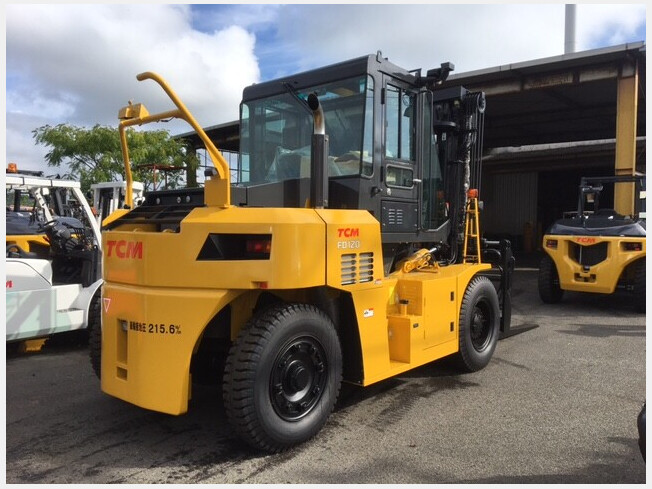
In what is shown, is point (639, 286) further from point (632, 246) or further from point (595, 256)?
point (595, 256)

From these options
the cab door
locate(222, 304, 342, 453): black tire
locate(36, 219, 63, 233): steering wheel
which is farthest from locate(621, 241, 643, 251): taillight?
locate(36, 219, 63, 233): steering wheel

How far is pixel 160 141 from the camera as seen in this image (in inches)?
595

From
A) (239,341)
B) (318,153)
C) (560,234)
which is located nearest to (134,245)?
(239,341)

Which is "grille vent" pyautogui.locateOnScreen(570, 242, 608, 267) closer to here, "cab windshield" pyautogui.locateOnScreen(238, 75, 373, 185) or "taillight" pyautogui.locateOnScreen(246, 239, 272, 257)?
"cab windshield" pyautogui.locateOnScreen(238, 75, 373, 185)

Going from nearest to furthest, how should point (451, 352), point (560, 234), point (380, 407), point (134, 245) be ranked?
Result: point (134, 245) < point (380, 407) < point (451, 352) < point (560, 234)

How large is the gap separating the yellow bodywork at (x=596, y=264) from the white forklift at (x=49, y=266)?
7791mm

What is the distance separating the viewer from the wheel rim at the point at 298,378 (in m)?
3.63

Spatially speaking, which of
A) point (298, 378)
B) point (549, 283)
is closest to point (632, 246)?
point (549, 283)

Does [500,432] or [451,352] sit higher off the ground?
[451,352]

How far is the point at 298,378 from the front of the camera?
374 centimetres

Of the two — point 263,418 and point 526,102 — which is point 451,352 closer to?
point 263,418

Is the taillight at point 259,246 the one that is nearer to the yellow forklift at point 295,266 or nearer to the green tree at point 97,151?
the yellow forklift at point 295,266

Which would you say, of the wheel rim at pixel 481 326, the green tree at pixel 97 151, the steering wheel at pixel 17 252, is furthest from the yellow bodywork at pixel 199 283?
the green tree at pixel 97 151

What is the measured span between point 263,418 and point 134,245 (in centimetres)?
144
